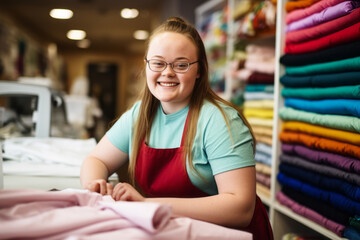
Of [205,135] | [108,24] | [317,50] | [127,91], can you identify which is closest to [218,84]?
[317,50]

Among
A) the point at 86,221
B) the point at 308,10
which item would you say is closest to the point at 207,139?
the point at 86,221

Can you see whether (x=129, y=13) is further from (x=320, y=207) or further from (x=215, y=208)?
(x=215, y=208)

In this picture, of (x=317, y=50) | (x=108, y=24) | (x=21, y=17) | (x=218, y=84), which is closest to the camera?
(x=317, y=50)

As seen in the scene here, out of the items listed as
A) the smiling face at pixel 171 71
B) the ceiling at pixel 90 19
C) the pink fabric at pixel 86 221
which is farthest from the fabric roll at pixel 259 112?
the ceiling at pixel 90 19

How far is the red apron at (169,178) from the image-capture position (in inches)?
45.3

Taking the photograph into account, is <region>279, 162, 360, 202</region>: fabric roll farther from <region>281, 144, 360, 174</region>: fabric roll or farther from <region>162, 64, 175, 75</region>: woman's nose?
<region>162, 64, 175, 75</region>: woman's nose

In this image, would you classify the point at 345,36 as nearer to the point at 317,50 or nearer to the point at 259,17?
the point at 317,50

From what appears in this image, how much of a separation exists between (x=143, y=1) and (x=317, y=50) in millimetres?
4431

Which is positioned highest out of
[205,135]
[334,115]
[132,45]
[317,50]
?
[132,45]

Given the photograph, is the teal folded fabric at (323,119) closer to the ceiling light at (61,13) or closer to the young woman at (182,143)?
the young woman at (182,143)

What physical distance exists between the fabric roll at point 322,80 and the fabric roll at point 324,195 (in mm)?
472

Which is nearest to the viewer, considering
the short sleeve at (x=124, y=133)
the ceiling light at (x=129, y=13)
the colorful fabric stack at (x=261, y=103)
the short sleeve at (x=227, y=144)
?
the short sleeve at (x=227, y=144)

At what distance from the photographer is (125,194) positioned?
0.92 metres

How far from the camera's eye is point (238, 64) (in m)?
2.68
